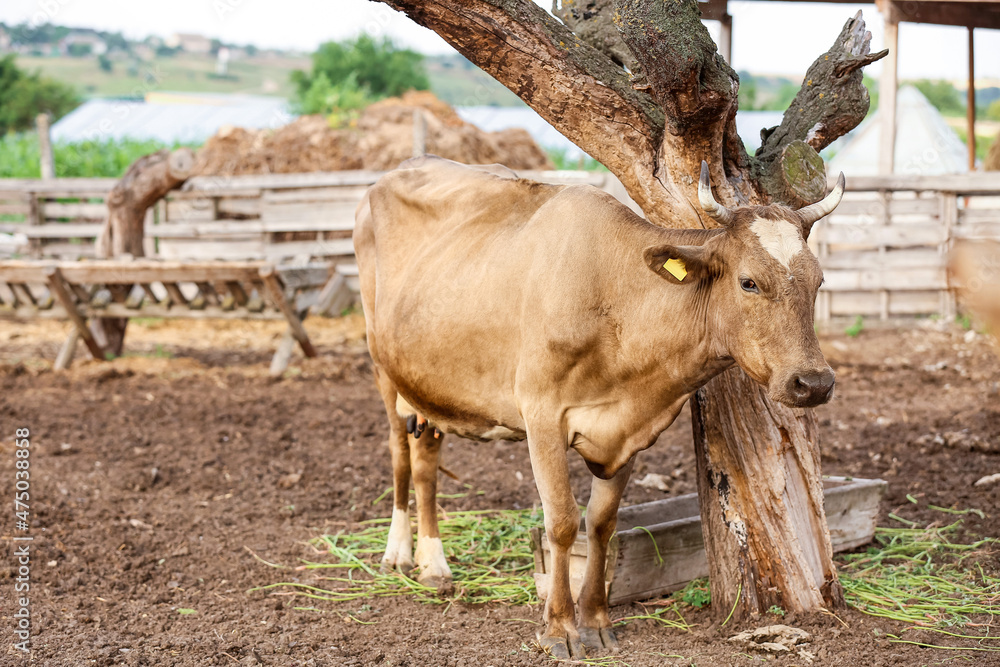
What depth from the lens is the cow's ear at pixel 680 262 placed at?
3.26 m

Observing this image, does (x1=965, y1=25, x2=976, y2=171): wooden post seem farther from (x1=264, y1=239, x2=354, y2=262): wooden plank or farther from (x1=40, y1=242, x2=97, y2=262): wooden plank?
(x1=40, y1=242, x2=97, y2=262): wooden plank

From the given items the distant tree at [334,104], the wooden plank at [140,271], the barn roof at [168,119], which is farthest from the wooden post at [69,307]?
the barn roof at [168,119]

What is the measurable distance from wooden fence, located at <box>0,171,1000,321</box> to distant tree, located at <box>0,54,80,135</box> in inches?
1349

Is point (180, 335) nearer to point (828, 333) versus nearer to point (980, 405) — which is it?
point (828, 333)

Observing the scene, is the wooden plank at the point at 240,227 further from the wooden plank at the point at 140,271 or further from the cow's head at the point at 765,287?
the cow's head at the point at 765,287

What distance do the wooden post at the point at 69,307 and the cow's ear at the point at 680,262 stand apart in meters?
7.28

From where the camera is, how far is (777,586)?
3.78 meters

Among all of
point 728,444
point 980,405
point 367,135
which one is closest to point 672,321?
point 728,444

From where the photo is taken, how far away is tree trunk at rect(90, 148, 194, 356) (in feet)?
31.3

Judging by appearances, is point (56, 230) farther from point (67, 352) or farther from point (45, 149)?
point (67, 352)

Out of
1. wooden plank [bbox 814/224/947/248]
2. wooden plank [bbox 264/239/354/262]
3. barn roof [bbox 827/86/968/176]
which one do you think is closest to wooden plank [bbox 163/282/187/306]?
wooden plank [bbox 264/239/354/262]

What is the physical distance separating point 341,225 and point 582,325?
383 inches

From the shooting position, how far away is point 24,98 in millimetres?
45062

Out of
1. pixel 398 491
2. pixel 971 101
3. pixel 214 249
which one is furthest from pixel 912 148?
pixel 398 491
